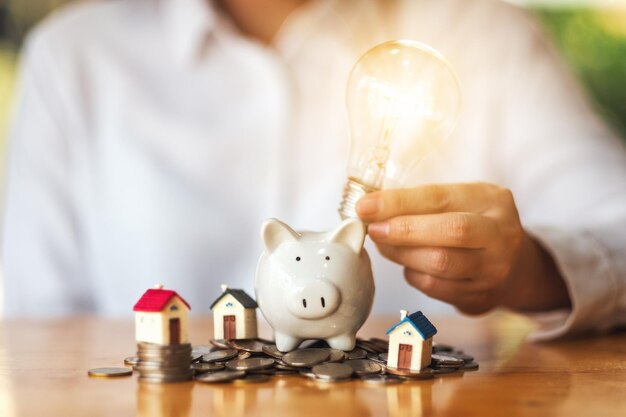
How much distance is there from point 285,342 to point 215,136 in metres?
0.76

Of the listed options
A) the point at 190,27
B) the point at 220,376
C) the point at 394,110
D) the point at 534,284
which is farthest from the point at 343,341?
the point at 190,27

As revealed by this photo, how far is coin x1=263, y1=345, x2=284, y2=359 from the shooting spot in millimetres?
676

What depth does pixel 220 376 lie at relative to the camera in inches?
24.6

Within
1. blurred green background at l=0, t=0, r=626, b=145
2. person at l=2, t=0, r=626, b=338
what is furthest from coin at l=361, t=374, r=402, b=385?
blurred green background at l=0, t=0, r=626, b=145

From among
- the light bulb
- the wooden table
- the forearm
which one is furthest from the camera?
the forearm

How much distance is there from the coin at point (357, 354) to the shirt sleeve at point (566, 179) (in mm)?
279

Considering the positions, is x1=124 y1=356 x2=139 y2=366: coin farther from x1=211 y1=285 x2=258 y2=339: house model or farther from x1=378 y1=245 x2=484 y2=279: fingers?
x1=378 y1=245 x2=484 y2=279: fingers

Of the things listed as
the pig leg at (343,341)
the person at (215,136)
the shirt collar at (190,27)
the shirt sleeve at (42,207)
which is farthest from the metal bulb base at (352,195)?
the shirt sleeve at (42,207)

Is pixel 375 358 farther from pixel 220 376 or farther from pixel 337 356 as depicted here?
pixel 220 376

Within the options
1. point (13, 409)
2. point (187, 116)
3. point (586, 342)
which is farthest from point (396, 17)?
point (13, 409)

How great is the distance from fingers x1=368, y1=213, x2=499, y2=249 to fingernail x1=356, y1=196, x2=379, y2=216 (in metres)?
0.02

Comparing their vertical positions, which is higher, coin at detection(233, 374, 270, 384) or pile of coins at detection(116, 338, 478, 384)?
pile of coins at detection(116, 338, 478, 384)

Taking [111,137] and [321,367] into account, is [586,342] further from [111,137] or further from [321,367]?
[111,137]

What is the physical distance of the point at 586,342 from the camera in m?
0.86
